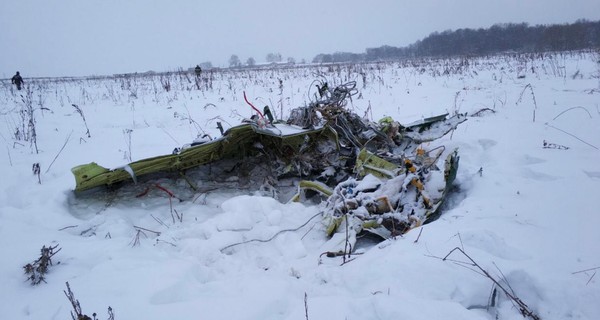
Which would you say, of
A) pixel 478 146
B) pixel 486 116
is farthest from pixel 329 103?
pixel 486 116

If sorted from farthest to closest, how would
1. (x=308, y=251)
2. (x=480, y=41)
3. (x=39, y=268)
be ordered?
1. (x=480, y=41)
2. (x=308, y=251)
3. (x=39, y=268)

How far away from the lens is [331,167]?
3480 mm

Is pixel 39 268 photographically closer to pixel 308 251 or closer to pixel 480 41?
pixel 308 251

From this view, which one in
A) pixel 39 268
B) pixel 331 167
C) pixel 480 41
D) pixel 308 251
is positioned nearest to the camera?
pixel 39 268

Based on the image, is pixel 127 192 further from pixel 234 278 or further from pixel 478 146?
pixel 478 146

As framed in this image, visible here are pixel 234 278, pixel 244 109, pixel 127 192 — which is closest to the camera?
pixel 234 278

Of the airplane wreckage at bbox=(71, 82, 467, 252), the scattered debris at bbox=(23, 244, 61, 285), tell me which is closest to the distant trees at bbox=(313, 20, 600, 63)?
the airplane wreckage at bbox=(71, 82, 467, 252)

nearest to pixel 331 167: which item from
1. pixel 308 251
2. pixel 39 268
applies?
pixel 308 251

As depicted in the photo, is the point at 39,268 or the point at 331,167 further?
Answer: the point at 331,167

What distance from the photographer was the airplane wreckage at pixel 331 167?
2.60 metres

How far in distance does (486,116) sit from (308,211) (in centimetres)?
381

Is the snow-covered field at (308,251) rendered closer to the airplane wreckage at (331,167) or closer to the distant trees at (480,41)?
the airplane wreckage at (331,167)

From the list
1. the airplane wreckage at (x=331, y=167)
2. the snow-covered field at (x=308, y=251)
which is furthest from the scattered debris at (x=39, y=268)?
the airplane wreckage at (x=331, y=167)

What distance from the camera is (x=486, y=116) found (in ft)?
17.1
